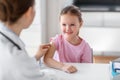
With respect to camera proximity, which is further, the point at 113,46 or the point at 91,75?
the point at 113,46

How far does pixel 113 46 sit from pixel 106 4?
50 centimetres

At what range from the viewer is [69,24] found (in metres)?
1.72

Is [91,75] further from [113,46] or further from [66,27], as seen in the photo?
[113,46]

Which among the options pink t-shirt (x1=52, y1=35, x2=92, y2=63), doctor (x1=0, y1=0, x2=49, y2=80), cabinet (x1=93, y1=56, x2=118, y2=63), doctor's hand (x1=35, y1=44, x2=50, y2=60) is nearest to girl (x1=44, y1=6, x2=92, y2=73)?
pink t-shirt (x1=52, y1=35, x2=92, y2=63)

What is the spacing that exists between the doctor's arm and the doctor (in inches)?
14.9

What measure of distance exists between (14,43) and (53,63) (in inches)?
22.8

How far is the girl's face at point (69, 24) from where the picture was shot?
1.72m

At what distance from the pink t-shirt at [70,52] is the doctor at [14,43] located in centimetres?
73


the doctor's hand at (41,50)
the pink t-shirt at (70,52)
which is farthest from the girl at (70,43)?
the doctor's hand at (41,50)

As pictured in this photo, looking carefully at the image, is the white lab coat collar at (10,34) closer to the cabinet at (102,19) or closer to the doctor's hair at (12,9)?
the doctor's hair at (12,9)

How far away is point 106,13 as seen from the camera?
128 inches

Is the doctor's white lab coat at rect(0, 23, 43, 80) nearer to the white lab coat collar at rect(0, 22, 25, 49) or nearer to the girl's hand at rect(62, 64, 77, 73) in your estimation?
the white lab coat collar at rect(0, 22, 25, 49)

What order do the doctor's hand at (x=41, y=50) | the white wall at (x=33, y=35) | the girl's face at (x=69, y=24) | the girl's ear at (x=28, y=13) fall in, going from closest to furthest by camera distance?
the girl's ear at (x=28, y=13) < the doctor's hand at (x=41, y=50) < the girl's face at (x=69, y=24) < the white wall at (x=33, y=35)

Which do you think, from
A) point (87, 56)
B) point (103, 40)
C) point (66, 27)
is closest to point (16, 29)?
point (66, 27)
